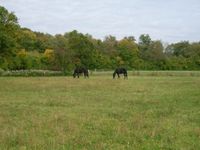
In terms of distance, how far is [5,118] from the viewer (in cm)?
1212

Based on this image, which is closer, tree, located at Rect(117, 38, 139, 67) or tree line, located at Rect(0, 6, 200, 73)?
tree line, located at Rect(0, 6, 200, 73)

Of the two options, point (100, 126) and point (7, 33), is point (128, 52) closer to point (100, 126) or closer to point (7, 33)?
point (7, 33)

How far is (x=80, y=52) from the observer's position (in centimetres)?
7538

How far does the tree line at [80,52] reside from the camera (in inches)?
2164

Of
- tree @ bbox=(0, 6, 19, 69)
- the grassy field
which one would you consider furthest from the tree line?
the grassy field

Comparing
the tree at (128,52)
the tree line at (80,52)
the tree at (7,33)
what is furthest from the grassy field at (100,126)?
the tree at (128,52)

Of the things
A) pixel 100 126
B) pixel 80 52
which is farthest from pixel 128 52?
pixel 100 126

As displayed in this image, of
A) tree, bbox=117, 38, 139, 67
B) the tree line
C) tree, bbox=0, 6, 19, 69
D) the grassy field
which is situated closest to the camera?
the grassy field

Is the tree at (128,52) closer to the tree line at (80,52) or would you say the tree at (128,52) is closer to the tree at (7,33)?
the tree line at (80,52)

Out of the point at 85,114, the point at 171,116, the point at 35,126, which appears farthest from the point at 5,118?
the point at 171,116

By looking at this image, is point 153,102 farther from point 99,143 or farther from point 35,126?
point 99,143

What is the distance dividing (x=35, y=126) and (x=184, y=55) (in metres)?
103

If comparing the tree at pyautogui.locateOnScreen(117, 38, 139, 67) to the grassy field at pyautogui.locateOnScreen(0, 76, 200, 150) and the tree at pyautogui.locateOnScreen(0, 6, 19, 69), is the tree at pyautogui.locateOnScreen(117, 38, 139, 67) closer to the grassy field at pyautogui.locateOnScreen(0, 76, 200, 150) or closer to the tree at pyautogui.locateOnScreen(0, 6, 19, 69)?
the tree at pyautogui.locateOnScreen(0, 6, 19, 69)

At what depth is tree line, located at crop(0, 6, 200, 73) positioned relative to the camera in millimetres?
54956
